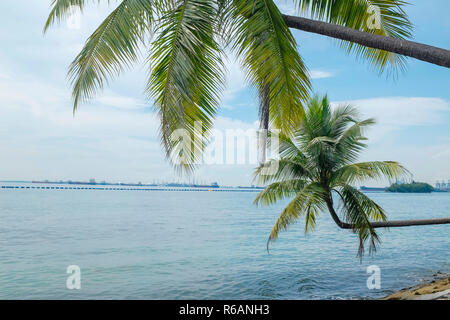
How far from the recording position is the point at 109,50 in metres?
2.92

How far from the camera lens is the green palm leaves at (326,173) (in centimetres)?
589

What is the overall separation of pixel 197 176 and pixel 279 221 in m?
3.35

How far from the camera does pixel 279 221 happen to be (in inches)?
233

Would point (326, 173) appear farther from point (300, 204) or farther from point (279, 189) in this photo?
point (300, 204)

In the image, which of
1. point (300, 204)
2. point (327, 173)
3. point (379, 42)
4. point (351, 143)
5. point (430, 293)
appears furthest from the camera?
point (351, 143)

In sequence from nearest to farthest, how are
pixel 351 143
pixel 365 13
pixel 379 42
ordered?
pixel 379 42 < pixel 365 13 < pixel 351 143

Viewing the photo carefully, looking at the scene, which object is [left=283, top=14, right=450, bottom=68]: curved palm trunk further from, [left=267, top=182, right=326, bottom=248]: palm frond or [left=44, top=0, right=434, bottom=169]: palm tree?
[left=267, top=182, right=326, bottom=248]: palm frond

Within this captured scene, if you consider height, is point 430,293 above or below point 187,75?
below

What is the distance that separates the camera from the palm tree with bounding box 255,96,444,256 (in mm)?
5879

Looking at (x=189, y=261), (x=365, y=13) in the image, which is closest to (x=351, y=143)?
(x=365, y=13)

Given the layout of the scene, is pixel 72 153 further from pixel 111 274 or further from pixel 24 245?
pixel 111 274

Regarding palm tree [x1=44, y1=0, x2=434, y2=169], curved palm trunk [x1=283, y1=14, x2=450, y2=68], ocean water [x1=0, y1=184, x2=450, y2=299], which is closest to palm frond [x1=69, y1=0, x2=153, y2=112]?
palm tree [x1=44, y1=0, x2=434, y2=169]

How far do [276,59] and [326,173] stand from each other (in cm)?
389
